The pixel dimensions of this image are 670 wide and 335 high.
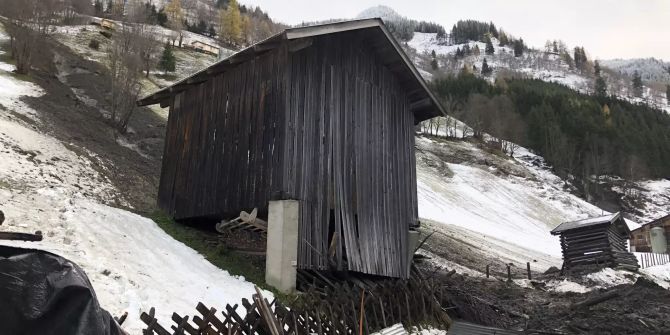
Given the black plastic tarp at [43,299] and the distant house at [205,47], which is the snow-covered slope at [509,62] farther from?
the black plastic tarp at [43,299]

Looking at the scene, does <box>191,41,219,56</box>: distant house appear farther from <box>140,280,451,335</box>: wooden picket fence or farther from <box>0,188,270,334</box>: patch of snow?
<box>140,280,451,335</box>: wooden picket fence

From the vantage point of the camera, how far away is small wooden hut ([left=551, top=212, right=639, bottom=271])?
90.7 ft

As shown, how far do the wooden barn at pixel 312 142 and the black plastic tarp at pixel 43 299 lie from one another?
9120mm

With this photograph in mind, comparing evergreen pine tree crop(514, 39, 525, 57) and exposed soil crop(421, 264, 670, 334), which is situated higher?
evergreen pine tree crop(514, 39, 525, 57)

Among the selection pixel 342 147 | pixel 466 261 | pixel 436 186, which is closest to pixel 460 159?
pixel 436 186

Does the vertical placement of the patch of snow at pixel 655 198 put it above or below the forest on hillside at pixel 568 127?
below

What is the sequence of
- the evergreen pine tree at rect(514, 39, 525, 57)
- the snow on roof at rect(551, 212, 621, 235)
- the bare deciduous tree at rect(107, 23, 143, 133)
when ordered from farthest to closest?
1. the evergreen pine tree at rect(514, 39, 525, 57)
2. the bare deciduous tree at rect(107, 23, 143, 133)
3. the snow on roof at rect(551, 212, 621, 235)

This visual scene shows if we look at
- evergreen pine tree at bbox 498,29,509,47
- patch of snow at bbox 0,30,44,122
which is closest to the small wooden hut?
patch of snow at bbox 0,30,44,122

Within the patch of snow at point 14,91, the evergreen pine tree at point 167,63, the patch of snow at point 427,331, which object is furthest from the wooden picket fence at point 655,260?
the evergreen pine tree at point 167,63

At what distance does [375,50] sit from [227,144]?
5846mm

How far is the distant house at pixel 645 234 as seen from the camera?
4247 centimetres

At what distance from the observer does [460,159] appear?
63.7m

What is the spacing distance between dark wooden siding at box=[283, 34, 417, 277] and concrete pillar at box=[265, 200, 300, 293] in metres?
0.33

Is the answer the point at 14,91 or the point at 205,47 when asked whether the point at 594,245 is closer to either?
the point at 14,91
